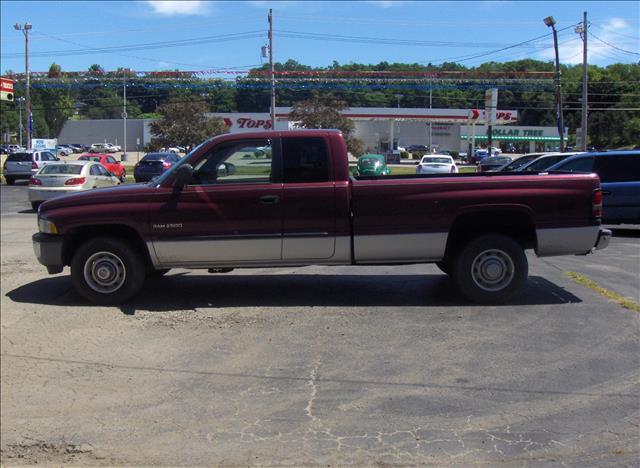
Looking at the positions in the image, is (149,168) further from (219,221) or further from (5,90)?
(219,221)

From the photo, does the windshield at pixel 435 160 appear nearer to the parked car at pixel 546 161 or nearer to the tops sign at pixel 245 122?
the parked car at pixel 546 161

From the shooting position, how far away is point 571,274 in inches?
346

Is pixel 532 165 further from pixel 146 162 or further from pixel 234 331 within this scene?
pixel 146 162

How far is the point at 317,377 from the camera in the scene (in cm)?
489

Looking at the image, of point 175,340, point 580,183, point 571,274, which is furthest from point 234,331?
point 571,274

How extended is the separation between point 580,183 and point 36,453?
598cm

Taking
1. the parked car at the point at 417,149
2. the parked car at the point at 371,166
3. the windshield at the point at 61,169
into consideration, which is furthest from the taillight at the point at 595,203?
the parked car at the point at 417,149

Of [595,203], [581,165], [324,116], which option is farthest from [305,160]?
[324,116]

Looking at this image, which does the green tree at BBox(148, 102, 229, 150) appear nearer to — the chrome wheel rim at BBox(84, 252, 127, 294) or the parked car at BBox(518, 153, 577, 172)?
the parked car at BBox(518, 153, 577, 172)

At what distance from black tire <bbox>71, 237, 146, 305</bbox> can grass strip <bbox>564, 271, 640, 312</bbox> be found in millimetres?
5555

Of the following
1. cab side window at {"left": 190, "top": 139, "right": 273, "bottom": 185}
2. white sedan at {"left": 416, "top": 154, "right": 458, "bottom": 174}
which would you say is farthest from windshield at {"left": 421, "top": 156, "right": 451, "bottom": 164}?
cab side window at {"left": 190, "top": 139, "right": 273, "bottom": 185}

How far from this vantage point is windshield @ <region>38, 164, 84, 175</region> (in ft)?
59.3

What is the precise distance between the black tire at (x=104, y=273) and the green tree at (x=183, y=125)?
44.3 meters

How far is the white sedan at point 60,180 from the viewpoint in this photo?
17.4 metres
